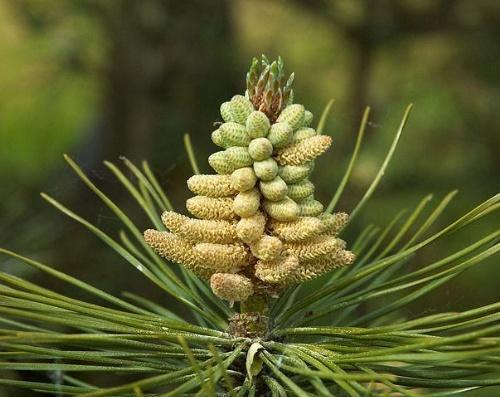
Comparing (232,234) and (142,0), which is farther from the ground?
(142,0)

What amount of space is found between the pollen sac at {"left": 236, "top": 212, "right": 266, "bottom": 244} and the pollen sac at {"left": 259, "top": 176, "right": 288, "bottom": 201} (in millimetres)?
24

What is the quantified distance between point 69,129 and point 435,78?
1846 mm

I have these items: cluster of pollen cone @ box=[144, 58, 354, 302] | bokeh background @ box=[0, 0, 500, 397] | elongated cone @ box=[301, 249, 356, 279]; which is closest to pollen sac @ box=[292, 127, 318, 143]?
cluster of pollen cone @ box=[144, 58, 354, 302]

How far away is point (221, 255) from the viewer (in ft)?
2.27

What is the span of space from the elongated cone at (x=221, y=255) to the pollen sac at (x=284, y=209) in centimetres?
4

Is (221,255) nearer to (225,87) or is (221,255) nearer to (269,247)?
(269,247)

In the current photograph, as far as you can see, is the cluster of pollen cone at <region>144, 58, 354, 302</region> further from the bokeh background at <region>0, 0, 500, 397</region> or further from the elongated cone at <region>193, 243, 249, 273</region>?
the bokeh background at <region>0, 0, 500, 397</region>

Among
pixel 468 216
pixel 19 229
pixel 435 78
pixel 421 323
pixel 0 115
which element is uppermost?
pixel 0 115

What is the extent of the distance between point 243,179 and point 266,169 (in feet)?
0.07

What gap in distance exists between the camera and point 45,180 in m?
1.96

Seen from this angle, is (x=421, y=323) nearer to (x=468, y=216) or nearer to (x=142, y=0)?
(x=468, y=216)

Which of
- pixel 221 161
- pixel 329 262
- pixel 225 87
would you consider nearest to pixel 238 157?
pixel 221 161

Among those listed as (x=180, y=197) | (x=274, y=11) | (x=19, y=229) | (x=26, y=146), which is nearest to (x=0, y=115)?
(x=26, y=146)

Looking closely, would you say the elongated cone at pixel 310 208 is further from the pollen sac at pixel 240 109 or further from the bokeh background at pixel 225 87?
the bokeh background at pixel 225 87
